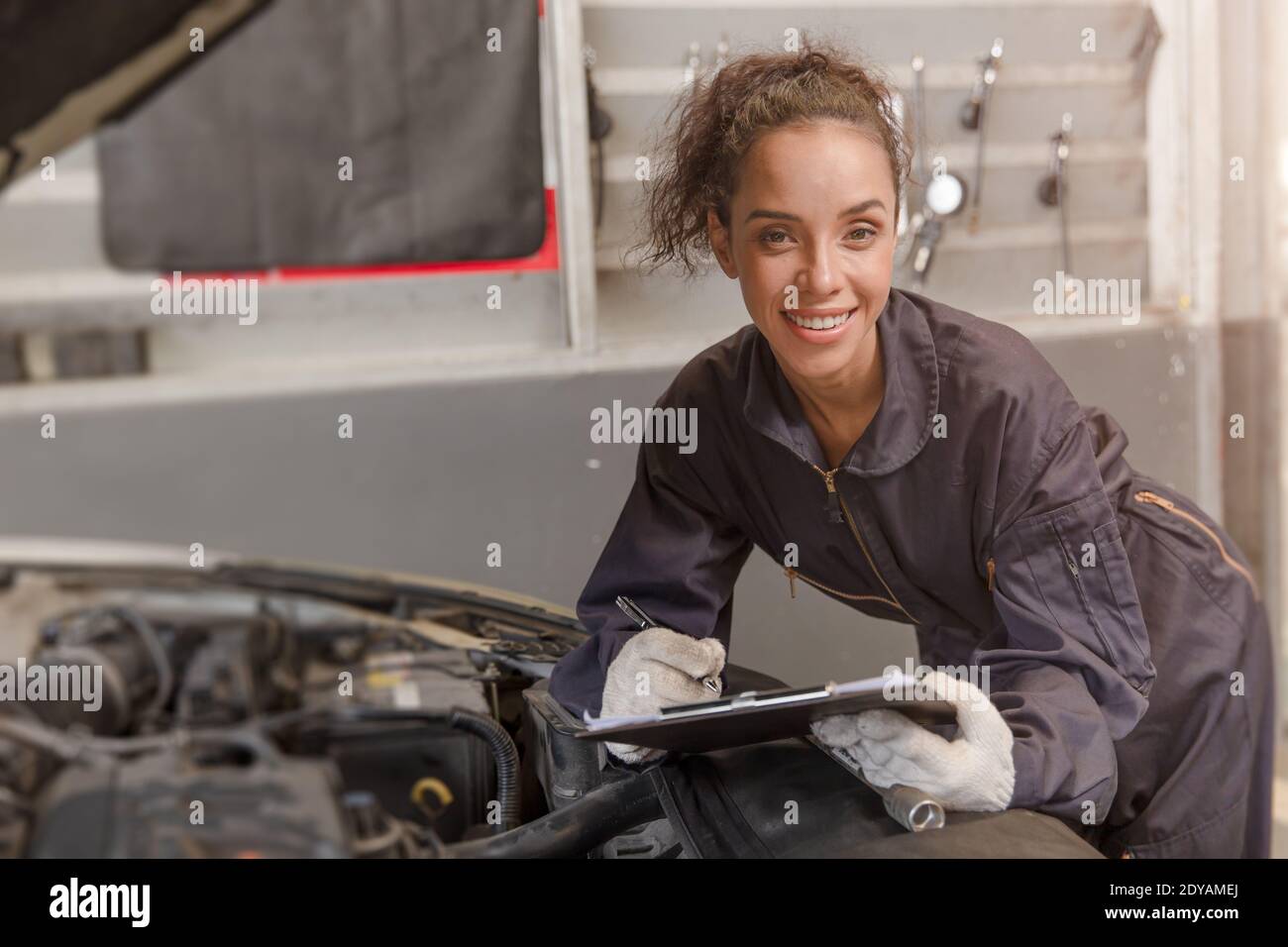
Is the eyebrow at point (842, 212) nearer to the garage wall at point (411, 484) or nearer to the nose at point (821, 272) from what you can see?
the nose at point (821, 272)

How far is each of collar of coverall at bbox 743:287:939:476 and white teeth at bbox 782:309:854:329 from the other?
5 centimetres

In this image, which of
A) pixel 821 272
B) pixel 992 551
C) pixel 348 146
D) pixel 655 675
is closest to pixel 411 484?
pixel 348 146

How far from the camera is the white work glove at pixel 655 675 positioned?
1.13 m

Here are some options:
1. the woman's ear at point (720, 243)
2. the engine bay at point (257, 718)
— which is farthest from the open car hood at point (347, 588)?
the woman's ear at point (720, 243)

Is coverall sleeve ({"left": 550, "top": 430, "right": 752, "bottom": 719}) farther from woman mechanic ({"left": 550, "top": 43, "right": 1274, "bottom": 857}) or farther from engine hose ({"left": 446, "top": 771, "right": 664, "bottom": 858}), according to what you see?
engine hose ({"left": 446, "top": 771, "right": 664, "bottom": 858})

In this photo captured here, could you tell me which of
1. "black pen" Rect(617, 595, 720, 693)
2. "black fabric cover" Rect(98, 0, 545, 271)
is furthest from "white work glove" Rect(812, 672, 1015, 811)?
"black fabric cover" Rect(98, 0, 545, 271)

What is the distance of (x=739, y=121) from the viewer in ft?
3.93

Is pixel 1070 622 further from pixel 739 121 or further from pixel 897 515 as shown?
pixel 739 121

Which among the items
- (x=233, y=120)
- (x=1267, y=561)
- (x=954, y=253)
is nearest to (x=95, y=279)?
(x=233, y=120)

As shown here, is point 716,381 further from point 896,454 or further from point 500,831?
point 500,831

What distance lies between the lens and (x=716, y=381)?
4.32 ft

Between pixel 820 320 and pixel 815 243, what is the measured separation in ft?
0.27

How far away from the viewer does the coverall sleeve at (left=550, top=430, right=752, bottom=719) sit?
122 cm
